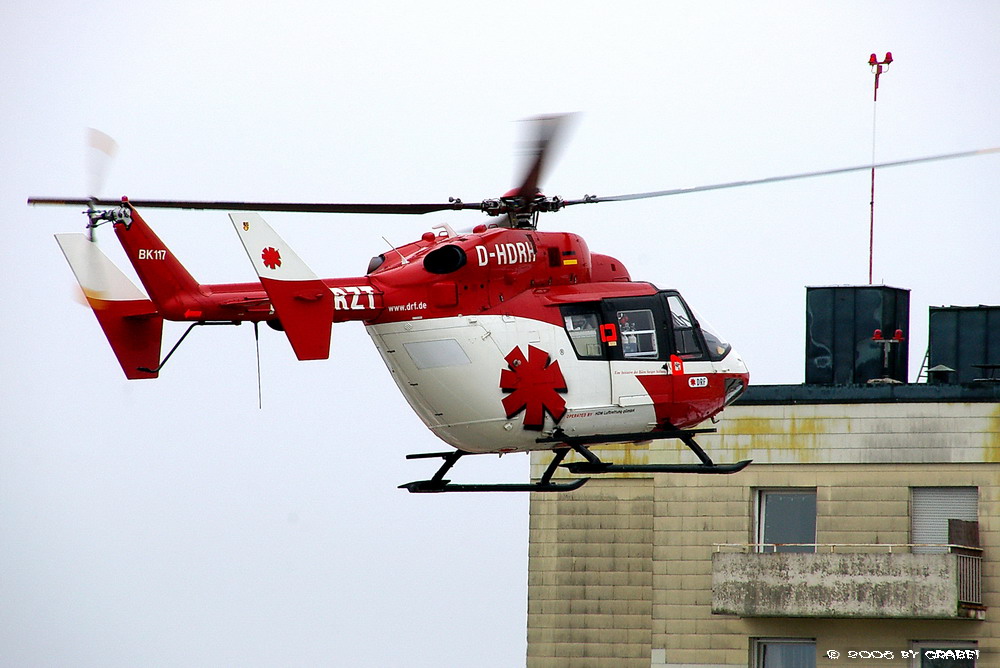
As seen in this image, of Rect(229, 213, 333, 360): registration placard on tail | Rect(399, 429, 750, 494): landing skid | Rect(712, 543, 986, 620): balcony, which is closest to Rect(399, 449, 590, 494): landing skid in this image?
Rect(399, 429, 750, 494): landing skid

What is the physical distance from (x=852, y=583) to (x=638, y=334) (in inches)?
397

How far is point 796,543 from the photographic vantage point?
38.6m

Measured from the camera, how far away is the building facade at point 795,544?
121 feet

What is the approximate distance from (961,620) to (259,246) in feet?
59.5

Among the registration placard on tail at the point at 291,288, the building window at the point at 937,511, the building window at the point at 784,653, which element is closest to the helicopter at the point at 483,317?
the registration placard on tail at the point at 291,288

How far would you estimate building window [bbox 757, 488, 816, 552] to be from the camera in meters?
39.1

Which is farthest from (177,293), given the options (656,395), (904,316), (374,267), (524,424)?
(904,316)

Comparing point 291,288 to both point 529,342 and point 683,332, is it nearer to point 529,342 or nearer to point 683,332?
point 529,342

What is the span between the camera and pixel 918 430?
1500 inches

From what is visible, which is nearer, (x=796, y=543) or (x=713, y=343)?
(x=713, y=343)

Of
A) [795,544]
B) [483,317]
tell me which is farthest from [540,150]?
[795,544]

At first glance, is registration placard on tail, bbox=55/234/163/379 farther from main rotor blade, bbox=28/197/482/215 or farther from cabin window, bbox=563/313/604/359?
cabin window, bbox=563/313/604/359

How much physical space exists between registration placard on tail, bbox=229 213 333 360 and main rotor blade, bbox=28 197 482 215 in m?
1.13

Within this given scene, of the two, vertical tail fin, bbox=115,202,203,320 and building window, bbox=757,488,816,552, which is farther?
building window, bbox=757,488,816,552
